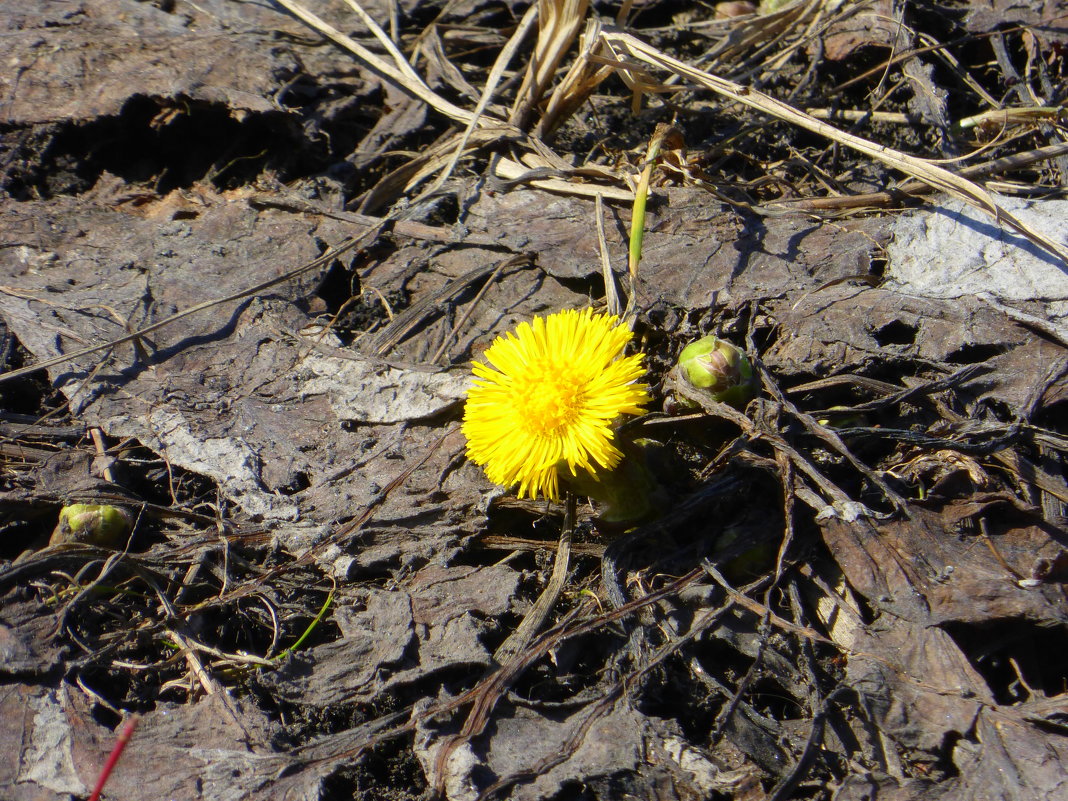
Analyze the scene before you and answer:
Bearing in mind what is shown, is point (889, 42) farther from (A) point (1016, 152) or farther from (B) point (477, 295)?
(B) point (477, 295)

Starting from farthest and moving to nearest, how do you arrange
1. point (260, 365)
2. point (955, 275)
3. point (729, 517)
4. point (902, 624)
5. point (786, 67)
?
1. point (786, 67)
2. point (260, 365)
3. point (955, 275)
4. point (729, 517)
5. point (902, 624)

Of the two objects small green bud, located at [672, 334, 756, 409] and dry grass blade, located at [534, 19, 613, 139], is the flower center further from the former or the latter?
dry grass blade, located at [534, 19, 613, 139]

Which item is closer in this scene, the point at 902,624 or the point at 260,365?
the point at 902,624

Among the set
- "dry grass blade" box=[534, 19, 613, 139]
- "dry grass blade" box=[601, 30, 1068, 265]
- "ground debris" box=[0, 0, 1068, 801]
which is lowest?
"ground debris" box=[0, 0, 1068, 801]

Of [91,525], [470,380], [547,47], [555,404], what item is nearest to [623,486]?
[555,404]

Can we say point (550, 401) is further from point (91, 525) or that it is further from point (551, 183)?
point (91, 525)

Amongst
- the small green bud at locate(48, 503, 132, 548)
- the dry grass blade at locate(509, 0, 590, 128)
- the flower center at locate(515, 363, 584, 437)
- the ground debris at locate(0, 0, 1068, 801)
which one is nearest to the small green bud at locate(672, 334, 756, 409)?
the ground debris at locate(0, 0, 1068, 801)

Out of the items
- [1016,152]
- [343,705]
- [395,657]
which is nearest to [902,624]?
[395,657]
